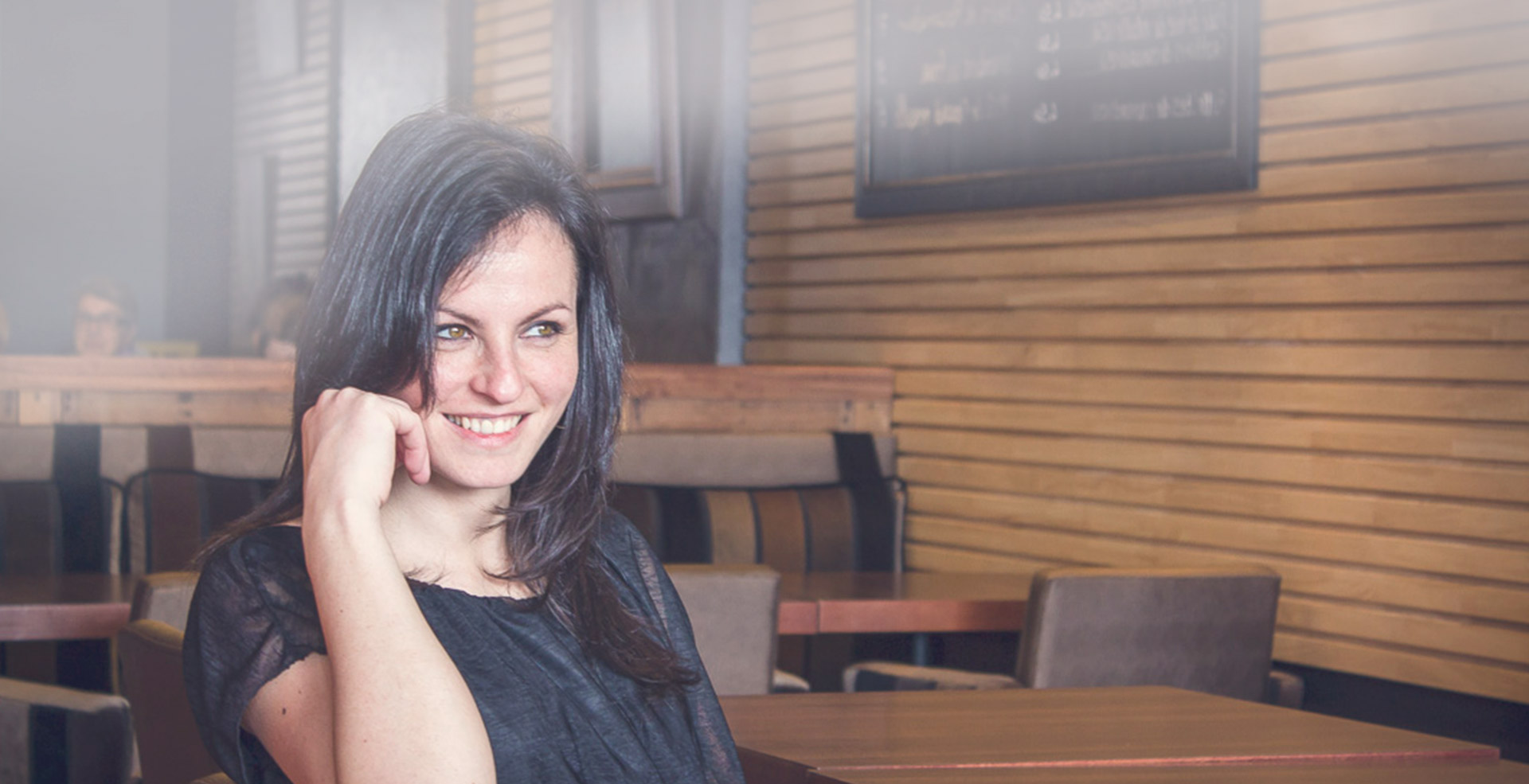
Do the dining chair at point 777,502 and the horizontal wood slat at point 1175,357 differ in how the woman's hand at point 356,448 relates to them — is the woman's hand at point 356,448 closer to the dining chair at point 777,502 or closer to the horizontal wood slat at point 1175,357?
the horizontal wood slat at point 1175,357

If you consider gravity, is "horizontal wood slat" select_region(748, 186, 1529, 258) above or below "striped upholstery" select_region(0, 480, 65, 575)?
above

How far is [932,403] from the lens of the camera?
15.7ft

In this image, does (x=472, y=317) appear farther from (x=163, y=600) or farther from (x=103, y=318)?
(x=103, y=318)

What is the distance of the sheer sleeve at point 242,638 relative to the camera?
4.71 feet

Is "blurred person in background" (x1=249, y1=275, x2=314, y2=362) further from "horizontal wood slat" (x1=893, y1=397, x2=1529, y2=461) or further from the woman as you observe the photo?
the woman

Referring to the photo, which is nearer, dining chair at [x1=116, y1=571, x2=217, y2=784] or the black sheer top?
the black sheer top

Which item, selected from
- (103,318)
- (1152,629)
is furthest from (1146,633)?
(103,318)

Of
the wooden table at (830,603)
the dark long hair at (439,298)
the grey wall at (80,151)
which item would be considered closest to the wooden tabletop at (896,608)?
the wooden table at (830,603)

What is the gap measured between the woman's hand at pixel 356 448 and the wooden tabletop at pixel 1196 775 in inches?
22.6

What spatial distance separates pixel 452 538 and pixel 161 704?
45cm

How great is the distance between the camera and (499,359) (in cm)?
161

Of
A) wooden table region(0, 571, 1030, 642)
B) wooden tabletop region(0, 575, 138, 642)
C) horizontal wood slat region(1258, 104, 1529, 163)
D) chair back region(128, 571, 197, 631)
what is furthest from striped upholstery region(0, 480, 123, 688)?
horizontal wood slat region(1258, 104, 1529, 163)

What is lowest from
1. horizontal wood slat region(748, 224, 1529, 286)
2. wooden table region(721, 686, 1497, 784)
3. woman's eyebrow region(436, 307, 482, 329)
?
wooden table region(721, 686, 1497, 784)

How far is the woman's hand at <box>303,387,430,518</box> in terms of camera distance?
1.47 m
